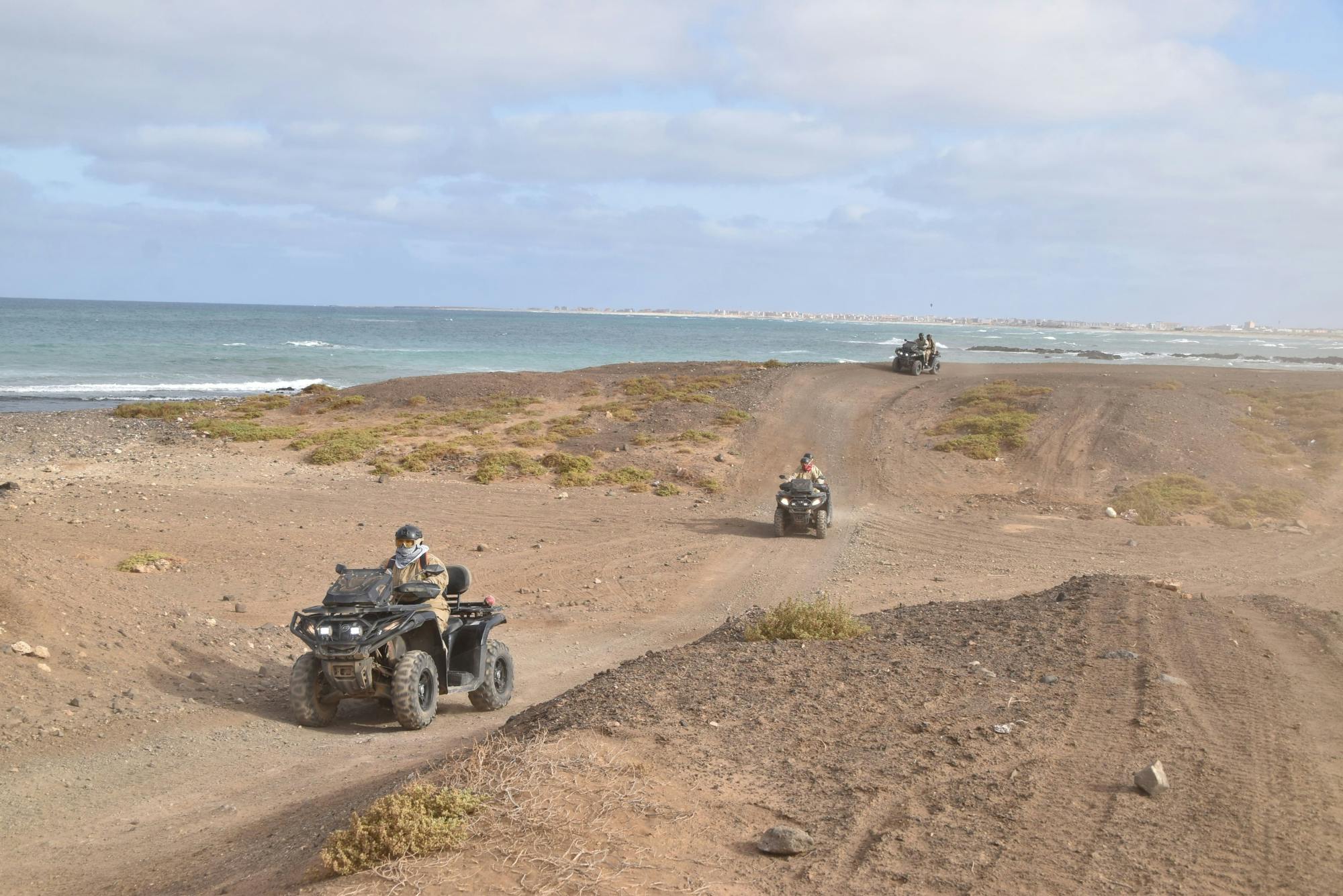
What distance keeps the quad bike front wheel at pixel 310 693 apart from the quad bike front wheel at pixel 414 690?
2.21 feet

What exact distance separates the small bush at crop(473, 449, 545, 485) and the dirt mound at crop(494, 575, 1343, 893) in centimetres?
1613

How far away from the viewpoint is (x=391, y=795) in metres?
5.84

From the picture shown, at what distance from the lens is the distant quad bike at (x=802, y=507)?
20.2 m

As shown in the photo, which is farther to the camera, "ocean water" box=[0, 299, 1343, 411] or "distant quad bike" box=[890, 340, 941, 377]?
"ocean water" box=[0, 299, 1343, 411]

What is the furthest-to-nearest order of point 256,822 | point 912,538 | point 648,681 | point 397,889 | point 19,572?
point 912,538, point 19,572, point 648,681, point 256,822, point 397,889

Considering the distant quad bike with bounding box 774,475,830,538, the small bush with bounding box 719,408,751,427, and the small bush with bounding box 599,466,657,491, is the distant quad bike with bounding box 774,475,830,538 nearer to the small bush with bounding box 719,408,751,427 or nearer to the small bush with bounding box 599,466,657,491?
the small bush with bounding box 599,466,657,491

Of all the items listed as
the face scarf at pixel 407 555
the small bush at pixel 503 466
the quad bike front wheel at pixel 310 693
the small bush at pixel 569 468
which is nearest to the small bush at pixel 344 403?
the small bush at pixel 503 466

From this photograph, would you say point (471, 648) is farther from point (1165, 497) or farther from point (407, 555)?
point (1165, 497)

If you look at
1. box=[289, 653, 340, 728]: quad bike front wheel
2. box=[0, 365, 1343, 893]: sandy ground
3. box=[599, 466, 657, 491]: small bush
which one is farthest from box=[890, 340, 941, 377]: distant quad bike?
box=[289, 653, 340, 728]: quad bike front wheel

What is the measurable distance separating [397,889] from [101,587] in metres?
9.13

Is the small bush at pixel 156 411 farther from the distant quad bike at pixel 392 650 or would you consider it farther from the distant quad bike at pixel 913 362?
the distant quad bike at pixel 913 362

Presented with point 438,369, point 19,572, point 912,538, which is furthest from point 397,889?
point 438,369

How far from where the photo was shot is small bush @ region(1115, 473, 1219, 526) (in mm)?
22688

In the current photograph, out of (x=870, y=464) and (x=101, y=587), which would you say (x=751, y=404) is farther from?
(x=101, y=587)
